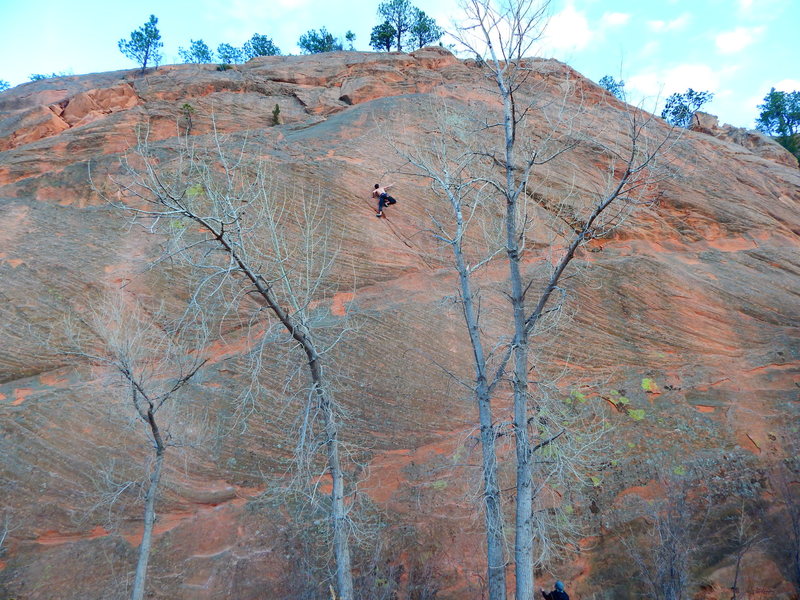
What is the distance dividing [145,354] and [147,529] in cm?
417

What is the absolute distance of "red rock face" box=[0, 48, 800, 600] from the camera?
978 cm

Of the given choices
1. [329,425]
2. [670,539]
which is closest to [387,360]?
[329,425]

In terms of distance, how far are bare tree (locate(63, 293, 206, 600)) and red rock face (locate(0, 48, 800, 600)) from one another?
0.52 meters

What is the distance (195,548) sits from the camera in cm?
977

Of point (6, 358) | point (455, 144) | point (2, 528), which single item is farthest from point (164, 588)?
point (455, 144)

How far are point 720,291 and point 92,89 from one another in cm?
2476

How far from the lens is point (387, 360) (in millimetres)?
11938

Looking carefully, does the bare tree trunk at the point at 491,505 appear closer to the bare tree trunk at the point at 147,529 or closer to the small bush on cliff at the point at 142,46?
the bare tree trunk at the point at 147,529

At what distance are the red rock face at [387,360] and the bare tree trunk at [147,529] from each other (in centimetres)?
62

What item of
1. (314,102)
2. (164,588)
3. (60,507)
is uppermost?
(314,102)

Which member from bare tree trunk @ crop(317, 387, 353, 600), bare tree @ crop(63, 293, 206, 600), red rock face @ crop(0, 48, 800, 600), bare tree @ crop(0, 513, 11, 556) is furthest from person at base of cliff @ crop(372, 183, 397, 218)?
bare tree @ crop(0, 513, 11, 556)

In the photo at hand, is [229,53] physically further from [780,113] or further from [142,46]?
[780,113]

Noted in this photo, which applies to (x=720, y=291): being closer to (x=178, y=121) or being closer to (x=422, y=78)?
(x=422, y=78)

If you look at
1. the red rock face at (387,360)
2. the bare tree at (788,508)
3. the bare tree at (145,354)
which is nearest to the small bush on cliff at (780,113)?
the red rock face at (387,360)
